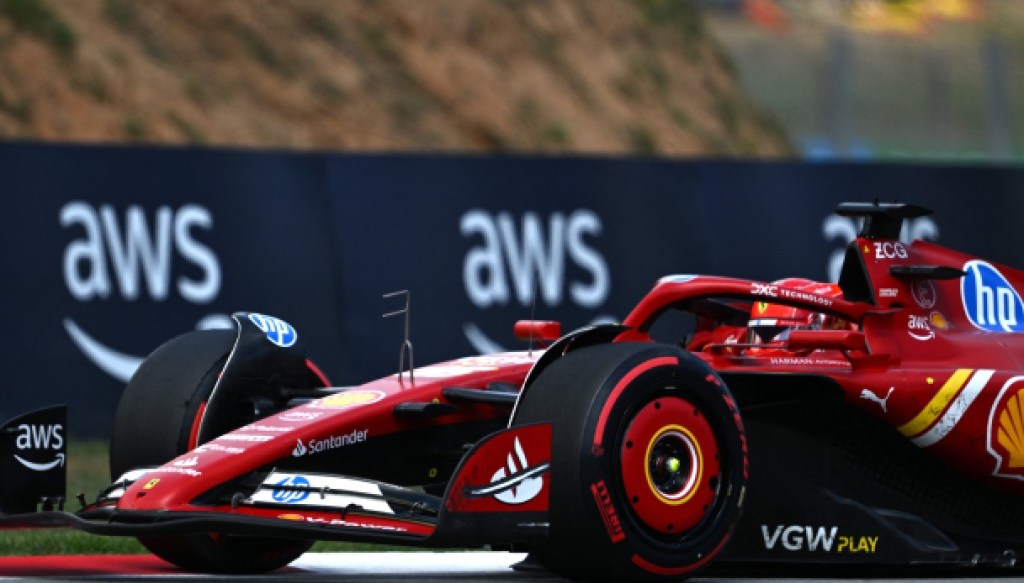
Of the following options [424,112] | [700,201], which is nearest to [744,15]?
[424,112]

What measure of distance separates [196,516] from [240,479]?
39 cm

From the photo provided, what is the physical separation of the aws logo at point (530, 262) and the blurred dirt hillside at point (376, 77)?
7.10 meters

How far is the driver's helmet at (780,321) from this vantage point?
8.02 metres

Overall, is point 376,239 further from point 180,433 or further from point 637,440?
point 637,440

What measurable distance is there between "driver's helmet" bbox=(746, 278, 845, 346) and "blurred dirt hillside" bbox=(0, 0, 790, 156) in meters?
12.5

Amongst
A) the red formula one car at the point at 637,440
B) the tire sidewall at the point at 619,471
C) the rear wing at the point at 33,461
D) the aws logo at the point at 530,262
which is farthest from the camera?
the aws logo at the point at 530,262

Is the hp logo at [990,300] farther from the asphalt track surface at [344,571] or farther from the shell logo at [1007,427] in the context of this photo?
the asphalt track surface at [344,571]

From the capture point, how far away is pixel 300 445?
6.88m

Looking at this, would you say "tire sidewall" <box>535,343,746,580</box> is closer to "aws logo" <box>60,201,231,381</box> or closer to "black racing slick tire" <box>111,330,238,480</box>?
"black racing slick tire" <box>111,330,238,480</box>

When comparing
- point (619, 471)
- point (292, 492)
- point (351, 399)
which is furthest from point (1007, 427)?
point (292, 492)

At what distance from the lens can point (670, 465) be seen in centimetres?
650

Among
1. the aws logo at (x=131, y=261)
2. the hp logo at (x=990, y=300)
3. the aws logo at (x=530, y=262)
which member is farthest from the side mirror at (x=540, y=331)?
the aws logo at (x=530, y=262)

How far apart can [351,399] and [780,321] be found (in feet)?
6.24

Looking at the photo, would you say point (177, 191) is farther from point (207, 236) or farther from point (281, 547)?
point (281, 547)
